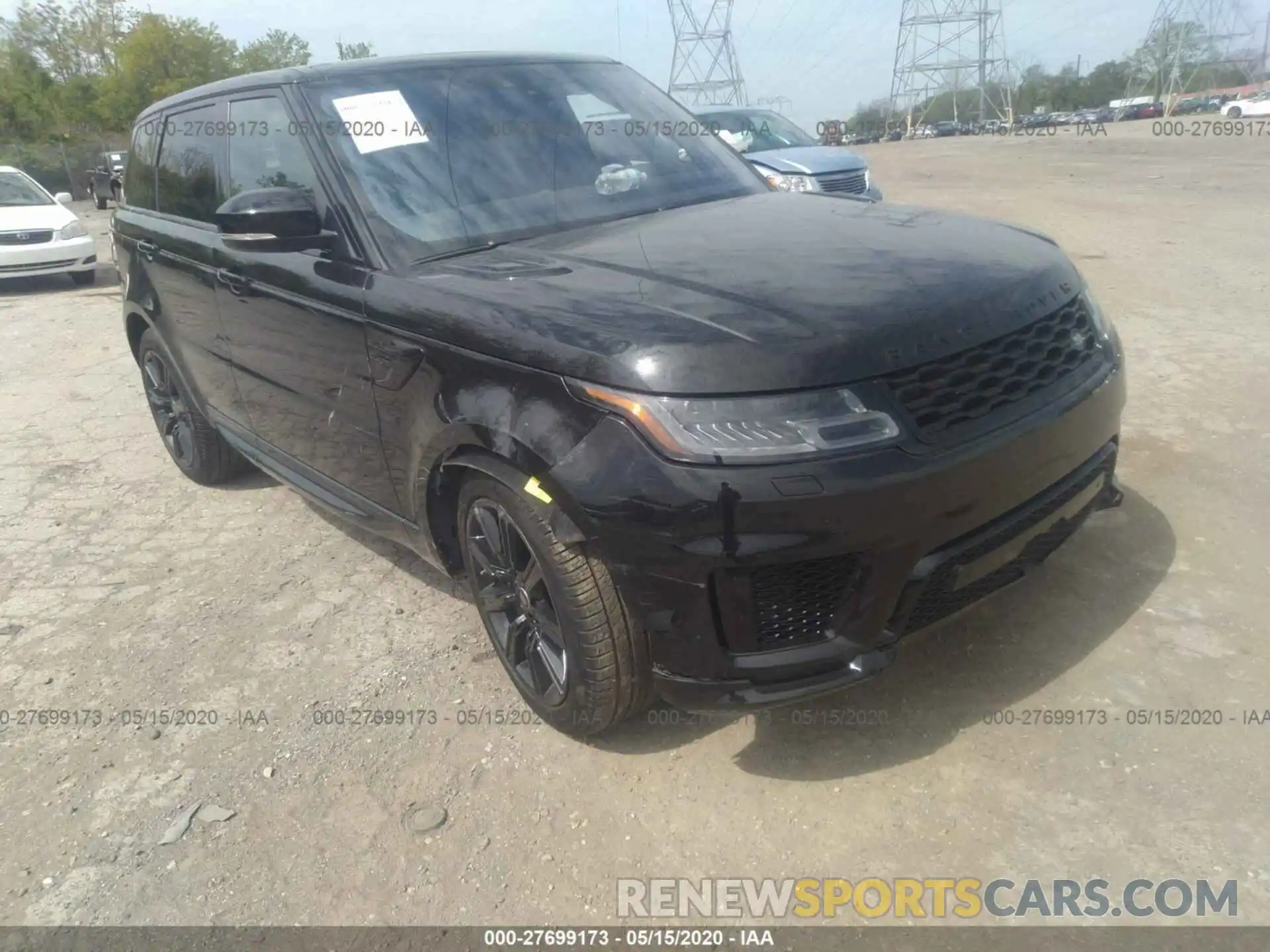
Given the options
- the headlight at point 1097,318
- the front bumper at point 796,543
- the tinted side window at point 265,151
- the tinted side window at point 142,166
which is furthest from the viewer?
the tinted side window at point 142,166

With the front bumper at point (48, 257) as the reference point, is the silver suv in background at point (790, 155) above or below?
above

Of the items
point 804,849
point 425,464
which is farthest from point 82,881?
point 804,849

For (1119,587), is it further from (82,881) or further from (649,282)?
(82,881)

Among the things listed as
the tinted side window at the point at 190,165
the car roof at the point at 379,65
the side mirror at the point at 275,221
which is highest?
the car roof at the point at 379,65

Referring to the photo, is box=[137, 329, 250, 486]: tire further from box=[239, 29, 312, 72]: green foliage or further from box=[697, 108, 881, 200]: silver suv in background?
Result: box=[239, 29, 312, 72]: green foliage

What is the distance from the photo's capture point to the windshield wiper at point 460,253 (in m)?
2.84

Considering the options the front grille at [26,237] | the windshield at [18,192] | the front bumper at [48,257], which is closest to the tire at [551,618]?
the front bumper at [48,257]

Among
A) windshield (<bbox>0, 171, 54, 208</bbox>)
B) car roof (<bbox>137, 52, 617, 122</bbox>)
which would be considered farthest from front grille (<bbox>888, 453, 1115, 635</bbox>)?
windshield (<bbox>0, 171, 54, 208</bbox>)

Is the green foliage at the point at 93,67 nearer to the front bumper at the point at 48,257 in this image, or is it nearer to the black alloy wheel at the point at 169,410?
the front bumper at the point at 48,257

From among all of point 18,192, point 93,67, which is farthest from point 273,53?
point 18,192

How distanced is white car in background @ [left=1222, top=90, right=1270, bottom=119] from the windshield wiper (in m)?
48.4

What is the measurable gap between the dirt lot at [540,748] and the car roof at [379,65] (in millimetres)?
1859

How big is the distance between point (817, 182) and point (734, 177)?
730cm

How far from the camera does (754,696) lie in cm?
227
